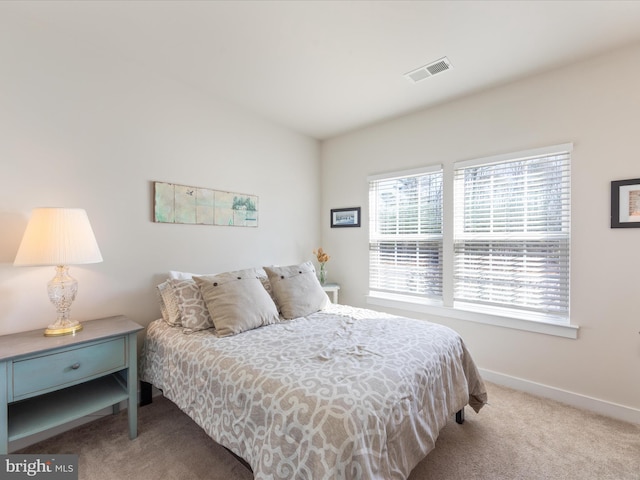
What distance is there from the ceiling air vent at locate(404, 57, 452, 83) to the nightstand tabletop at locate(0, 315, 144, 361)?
2798 millimetres

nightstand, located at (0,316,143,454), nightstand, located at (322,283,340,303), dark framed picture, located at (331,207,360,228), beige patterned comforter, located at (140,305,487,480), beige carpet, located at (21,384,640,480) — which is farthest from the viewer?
dark framed picture, located at (331,207,360,228)

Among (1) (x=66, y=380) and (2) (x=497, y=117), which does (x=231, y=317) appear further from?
(2) (x=497, y=117)

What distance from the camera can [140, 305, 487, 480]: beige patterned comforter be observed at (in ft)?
3.63

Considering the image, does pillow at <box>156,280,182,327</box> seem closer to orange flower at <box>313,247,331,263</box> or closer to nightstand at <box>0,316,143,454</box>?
nightstand at <box>0,316,143,454</box>

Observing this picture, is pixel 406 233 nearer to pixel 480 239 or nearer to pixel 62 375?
pixel 480 239

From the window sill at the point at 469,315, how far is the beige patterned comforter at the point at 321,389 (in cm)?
80

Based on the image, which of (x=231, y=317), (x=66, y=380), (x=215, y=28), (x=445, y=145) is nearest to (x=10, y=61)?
(x=215, y=28)

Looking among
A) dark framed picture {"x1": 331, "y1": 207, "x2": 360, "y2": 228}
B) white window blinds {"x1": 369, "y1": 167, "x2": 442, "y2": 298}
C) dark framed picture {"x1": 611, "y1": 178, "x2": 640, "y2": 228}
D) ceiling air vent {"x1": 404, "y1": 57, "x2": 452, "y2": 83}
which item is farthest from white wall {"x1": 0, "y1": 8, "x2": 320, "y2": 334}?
dark framed picture {"x1": 611, "y1": 178, "x2": 640, "y2": 228}

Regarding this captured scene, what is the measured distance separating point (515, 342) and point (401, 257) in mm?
1296

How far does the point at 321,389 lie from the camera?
4.05 ft

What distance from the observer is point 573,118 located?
2232mm

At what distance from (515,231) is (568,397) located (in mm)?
1362

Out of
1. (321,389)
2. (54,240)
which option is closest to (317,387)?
(321,389)

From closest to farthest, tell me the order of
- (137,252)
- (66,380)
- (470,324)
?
1. (66,380)
2. (137,252)
3. (470,324)
